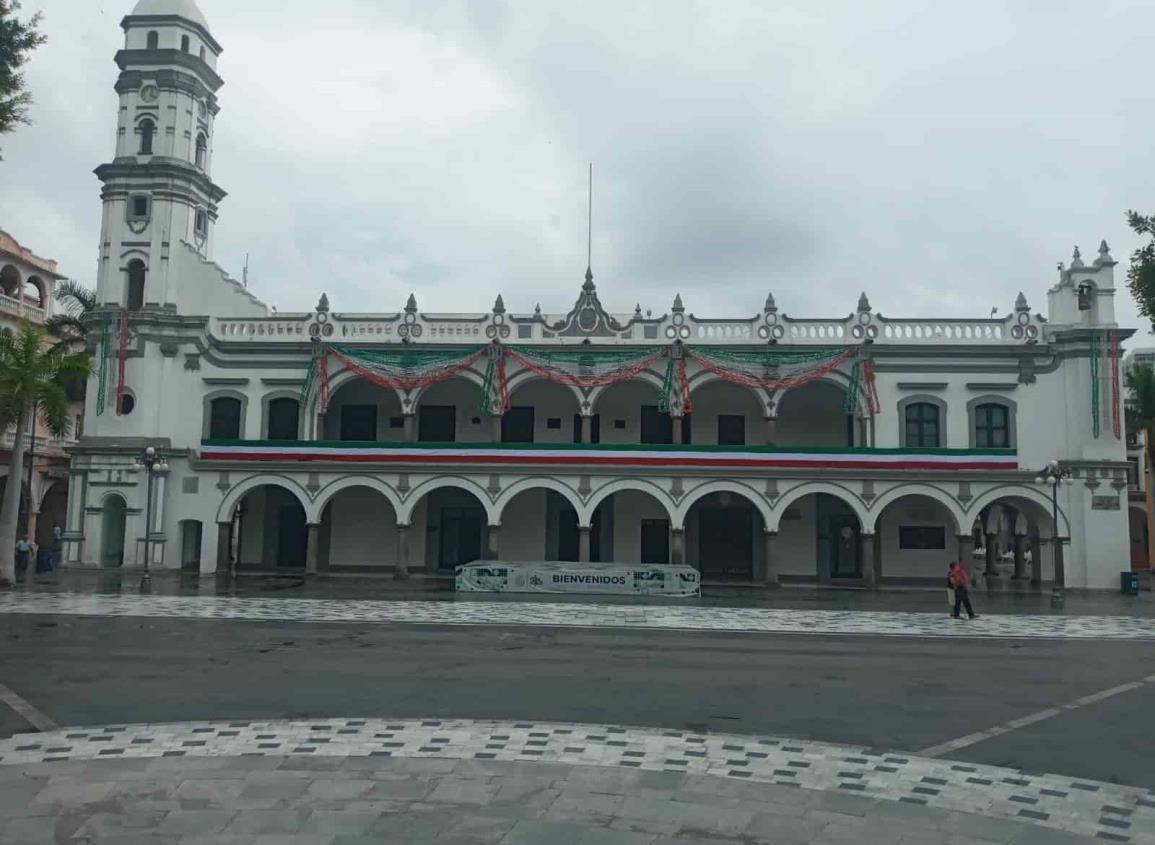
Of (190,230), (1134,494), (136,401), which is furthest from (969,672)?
(1134,494)

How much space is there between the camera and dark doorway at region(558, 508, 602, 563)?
117 ft

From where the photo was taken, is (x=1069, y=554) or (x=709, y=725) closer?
(x=709, y=725)

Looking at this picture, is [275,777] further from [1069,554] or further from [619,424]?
[1069,554]

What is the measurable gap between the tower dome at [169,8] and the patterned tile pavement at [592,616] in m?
23.7

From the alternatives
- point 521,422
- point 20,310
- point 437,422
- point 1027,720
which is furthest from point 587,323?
point 20,310

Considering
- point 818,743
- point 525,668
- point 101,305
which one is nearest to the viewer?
point 818,743

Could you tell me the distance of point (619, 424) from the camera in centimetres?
3644

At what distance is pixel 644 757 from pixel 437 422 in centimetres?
2808

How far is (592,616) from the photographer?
903 inches

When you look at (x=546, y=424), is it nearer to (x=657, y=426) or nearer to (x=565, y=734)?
(x=657, y=426)

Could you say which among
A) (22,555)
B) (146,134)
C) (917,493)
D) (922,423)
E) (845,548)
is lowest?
(22,555)

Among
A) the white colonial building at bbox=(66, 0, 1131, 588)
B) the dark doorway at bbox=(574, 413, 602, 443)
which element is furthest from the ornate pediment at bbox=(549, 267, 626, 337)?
the dark doorway at bbox=(574, 413, 602, 443)

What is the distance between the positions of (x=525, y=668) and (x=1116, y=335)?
91.1ft

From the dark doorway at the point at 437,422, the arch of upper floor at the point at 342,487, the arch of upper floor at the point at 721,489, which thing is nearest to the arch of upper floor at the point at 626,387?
the arch of upper floor at the point at 721,489
